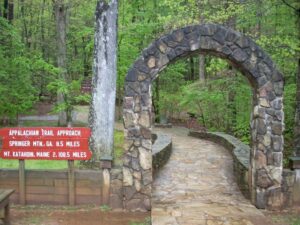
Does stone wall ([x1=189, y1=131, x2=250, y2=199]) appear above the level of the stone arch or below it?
below

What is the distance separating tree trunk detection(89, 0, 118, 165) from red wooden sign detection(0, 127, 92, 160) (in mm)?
1868

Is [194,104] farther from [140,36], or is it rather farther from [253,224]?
[253,224]

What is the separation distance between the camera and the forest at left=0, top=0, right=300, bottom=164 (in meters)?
11.2

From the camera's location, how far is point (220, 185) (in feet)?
27.6

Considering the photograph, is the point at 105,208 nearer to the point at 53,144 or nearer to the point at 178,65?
the point at 53,144

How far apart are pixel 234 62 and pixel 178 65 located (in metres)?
14.1

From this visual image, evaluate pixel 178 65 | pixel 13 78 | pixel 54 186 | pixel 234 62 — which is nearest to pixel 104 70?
pixel 54 186

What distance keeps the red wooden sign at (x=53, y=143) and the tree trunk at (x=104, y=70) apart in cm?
187

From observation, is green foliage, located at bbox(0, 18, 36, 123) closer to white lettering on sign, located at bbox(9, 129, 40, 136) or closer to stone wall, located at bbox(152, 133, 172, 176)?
stone wall, located at bbox(152, 133, 172, 176)

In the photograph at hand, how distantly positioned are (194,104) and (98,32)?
978cm

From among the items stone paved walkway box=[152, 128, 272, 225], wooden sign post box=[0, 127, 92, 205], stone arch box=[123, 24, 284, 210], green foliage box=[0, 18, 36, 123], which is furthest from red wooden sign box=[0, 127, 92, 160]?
green foliage box=[0, 18, 36, 123]

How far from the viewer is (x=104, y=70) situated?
29.3ft

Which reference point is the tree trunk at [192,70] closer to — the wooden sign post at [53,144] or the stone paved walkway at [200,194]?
the stone paved walkway at [200,194]

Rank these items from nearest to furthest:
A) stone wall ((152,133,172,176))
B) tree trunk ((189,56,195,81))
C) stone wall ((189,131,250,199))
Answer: stone wall ((189,131,250,199)), stone wall ((152,133,172,176)), tree trunk ((189,56,195,81))
